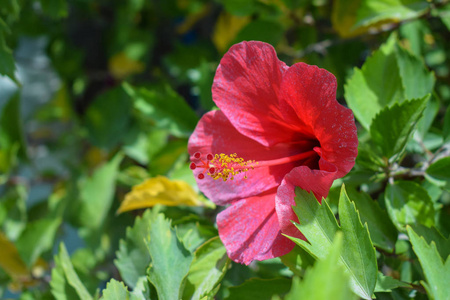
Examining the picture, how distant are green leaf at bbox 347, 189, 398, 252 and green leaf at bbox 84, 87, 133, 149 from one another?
2.85 ft

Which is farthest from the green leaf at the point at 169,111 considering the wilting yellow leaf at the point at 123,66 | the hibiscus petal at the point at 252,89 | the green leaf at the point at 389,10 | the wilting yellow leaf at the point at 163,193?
the wilting yellow leaf at the point at 123,66

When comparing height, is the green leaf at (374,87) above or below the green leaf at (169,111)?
above

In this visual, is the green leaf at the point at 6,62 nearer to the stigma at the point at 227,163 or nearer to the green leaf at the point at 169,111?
the green leaf at the point at 169,111

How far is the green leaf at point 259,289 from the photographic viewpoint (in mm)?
626

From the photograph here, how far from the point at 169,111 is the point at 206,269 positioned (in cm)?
41

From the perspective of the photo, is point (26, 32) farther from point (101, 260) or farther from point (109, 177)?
point (101, 260)

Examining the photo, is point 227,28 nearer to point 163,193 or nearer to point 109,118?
point 109,118

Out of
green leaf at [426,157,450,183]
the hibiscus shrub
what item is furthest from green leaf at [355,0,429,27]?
green leaf at [426,157,450,183]

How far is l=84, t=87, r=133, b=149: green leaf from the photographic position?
1315mm

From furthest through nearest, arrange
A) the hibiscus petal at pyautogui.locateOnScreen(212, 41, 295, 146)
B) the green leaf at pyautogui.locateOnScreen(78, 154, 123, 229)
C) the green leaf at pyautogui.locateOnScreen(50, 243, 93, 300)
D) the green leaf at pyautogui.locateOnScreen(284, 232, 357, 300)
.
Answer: the green leaf at pyautogui.locateOnScreen(78, 154, 123, 229) < the green leaf at pyautogui.locateOnScreen(50, 243, 93, 300) < the hibiscus petal at pyautogui.locateOnScreen(212, 41, 295, 146) < the green leaf at pyautogui.locateOnScreen(284, 232, 357, 300)

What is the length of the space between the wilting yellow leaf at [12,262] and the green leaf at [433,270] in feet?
3.00

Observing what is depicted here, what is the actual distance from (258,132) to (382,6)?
45cm

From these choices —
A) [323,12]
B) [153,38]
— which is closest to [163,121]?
[323,12]

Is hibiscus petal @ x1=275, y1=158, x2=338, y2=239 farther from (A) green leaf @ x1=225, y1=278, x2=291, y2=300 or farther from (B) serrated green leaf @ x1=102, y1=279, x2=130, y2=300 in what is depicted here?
(B) serrated green leaf @ x1=102, y1=279, x2=130, y2=300
